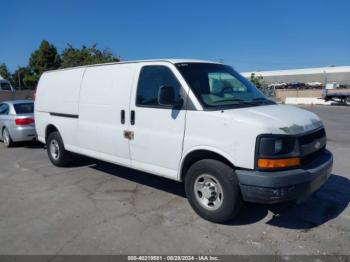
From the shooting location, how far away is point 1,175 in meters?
6.84

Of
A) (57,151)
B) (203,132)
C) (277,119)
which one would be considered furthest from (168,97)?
(57,151)

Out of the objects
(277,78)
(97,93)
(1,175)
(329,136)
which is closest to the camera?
(97,93)

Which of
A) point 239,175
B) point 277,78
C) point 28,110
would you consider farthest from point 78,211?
point 277,78

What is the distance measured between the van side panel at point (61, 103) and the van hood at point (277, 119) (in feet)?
11.2

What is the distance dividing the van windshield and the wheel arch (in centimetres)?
58

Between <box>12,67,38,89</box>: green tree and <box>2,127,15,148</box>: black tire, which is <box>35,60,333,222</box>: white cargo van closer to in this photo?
<box>2,127,15,148</box>: black tire

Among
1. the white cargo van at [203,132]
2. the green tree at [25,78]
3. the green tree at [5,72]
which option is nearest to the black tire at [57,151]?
the white cargo van at [203,132]

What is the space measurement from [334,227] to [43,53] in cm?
5145

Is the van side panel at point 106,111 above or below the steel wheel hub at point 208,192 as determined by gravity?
above

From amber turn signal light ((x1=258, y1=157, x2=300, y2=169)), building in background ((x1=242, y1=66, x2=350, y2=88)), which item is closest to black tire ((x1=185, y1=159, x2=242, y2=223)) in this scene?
amber turn signal light ((x1=258, y1=157, x2=300, y2=169))

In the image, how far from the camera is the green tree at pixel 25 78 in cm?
4909

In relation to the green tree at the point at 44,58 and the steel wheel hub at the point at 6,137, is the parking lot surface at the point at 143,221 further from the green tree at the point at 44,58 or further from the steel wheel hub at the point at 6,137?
the green tree at the point at 44,58

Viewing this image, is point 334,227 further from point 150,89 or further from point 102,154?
point 102,154

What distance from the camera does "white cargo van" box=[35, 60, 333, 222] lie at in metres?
3.78
